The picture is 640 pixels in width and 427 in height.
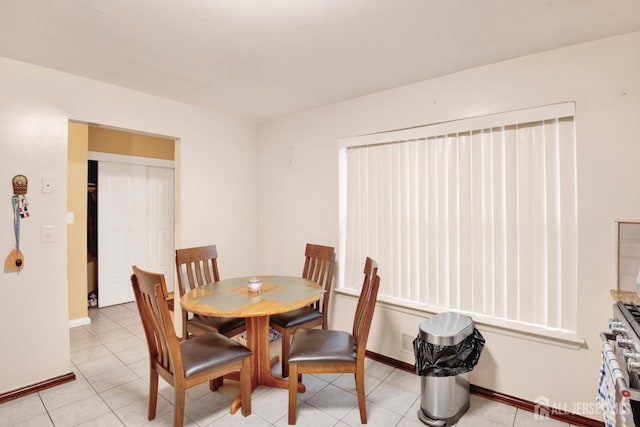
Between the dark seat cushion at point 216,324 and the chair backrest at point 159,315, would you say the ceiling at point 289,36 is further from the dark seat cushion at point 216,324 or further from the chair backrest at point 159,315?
the dark seat cushion at point 216,324

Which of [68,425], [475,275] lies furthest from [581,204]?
[68,425]

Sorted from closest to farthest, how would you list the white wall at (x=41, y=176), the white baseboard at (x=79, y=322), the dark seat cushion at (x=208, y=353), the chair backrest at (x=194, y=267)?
1. the dark seat cushion at (x=208, y=353)
2. the white wall at (x=41, y=176)
3. the chair backrest at (x=194, y=267)
4. the white baseboard at (x=79, y=322)

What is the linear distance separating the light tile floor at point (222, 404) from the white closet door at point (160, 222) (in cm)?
198

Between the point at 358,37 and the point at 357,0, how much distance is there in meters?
0.35

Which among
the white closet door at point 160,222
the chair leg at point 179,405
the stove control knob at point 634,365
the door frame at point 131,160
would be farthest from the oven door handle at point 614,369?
the white closet door at point 160,222

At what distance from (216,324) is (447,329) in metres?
1.67

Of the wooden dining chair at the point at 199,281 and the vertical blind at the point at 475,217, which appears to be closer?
the vertical blind at the point at 475,217

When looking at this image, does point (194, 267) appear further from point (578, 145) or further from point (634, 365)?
point (578, 145)

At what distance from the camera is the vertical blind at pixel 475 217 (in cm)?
206

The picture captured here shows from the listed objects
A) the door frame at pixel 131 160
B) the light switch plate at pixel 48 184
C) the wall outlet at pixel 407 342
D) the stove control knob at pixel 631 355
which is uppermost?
the door frame at pixel 131 160

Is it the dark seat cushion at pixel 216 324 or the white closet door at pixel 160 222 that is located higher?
the white closet door at pixel 160 222

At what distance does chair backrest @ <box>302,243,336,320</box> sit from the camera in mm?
2889

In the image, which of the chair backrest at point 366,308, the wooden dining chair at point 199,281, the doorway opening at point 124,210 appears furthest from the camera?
the doorway opening at point 124,210

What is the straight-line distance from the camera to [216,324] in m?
2.44
